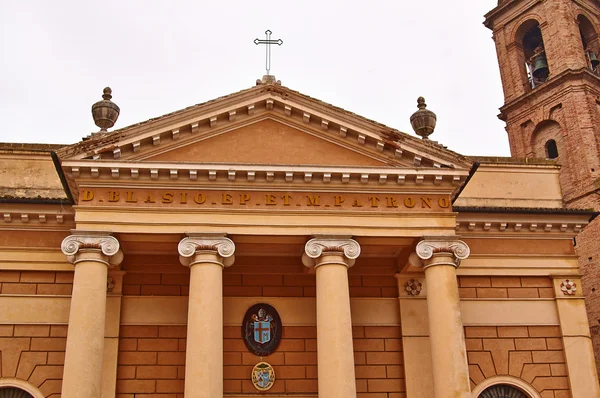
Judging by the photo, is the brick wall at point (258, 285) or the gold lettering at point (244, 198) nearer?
the gold lettering at point (244, 198)

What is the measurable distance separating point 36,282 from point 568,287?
1339 centimetres

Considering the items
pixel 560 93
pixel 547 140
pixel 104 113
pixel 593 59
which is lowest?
pixel 104 113

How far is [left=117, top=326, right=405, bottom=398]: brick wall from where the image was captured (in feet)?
55.0

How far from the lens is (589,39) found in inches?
1362

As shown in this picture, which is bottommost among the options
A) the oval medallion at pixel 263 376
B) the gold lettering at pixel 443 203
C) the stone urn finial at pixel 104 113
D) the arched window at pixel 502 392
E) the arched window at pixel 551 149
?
the arched window at pixel 502 392

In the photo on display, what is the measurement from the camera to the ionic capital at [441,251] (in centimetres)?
1606

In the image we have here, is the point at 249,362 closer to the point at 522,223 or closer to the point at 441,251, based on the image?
the point at 441,251

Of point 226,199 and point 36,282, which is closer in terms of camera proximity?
point 226,199

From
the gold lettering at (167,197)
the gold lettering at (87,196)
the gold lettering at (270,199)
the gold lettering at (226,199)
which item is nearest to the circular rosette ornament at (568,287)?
the gold lettering at (270,199)

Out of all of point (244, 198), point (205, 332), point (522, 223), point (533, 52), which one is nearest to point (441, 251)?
point (522, 223)

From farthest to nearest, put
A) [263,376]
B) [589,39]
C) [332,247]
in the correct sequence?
[589,39], [263,376], [332,247]

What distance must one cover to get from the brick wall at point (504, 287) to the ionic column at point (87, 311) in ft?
28.7

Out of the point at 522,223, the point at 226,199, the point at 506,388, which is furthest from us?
the point at 522,223

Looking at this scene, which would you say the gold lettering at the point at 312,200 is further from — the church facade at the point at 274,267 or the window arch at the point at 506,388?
the window arch at the point at 506,388
